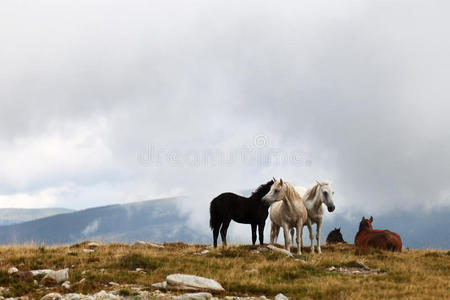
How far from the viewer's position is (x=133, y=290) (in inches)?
378

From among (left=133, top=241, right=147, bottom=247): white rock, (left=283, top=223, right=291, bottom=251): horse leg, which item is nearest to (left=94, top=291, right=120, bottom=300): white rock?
(left=283, top=223, right=291, bottom=251): horse leg

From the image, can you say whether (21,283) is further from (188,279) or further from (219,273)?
(219,273)

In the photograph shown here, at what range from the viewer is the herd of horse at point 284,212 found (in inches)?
616

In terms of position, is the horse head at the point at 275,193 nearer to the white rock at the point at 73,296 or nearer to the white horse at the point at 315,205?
the white horse at the point at 315,205

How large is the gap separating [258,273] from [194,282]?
2.23 metres

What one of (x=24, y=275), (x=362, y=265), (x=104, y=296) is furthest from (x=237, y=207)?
(x=104, y=296)

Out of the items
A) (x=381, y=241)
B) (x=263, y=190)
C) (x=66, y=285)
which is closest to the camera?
(x=66, y=285)

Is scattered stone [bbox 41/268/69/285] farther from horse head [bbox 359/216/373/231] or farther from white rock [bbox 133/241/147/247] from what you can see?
horse head [bbox 359/216/373/231]

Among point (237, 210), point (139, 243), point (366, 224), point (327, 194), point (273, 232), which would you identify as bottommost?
point (139, 243)

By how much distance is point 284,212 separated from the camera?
51.9 ft

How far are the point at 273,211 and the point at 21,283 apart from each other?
33.0ft

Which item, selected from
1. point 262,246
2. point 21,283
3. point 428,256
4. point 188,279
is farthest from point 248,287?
point 428,256

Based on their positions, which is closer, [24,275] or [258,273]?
[24,275]

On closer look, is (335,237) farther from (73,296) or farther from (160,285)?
(73,296)
